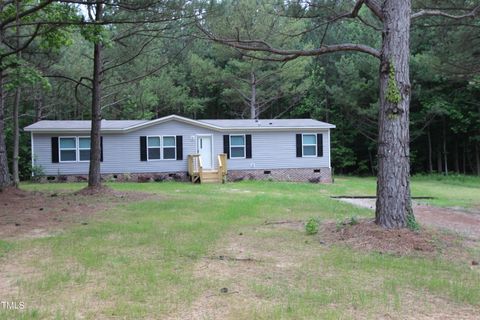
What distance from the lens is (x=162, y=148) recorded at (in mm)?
19625

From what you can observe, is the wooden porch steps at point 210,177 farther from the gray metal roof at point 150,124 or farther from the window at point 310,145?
the window at point 310,145

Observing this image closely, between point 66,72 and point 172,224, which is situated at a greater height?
point 66,72

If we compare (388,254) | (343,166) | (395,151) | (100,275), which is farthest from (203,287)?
(343,166)

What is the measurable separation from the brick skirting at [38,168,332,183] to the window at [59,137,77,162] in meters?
0.74

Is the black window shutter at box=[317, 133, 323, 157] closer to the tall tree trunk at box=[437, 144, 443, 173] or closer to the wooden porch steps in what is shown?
the wooden porch steps

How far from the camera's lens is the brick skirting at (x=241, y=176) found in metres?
18.8

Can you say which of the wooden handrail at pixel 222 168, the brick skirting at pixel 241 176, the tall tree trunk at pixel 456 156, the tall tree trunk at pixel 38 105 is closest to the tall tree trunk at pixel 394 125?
the wooden handrail at pixel 222 168

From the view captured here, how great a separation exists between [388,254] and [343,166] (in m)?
24.1

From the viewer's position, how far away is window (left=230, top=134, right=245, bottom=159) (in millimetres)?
20312

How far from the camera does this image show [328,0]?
317 inches

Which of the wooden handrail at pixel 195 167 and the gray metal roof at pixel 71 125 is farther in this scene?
the wooden handrail at pixel 195 167

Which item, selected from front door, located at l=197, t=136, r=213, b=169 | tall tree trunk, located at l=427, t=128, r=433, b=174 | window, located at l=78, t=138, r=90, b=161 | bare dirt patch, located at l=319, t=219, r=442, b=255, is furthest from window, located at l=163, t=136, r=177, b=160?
tall tree trunk, located at l=427, t=128, r=433, b=174

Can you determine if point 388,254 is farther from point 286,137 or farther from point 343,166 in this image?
point 343,166

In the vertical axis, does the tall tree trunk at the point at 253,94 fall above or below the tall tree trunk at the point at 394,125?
above
